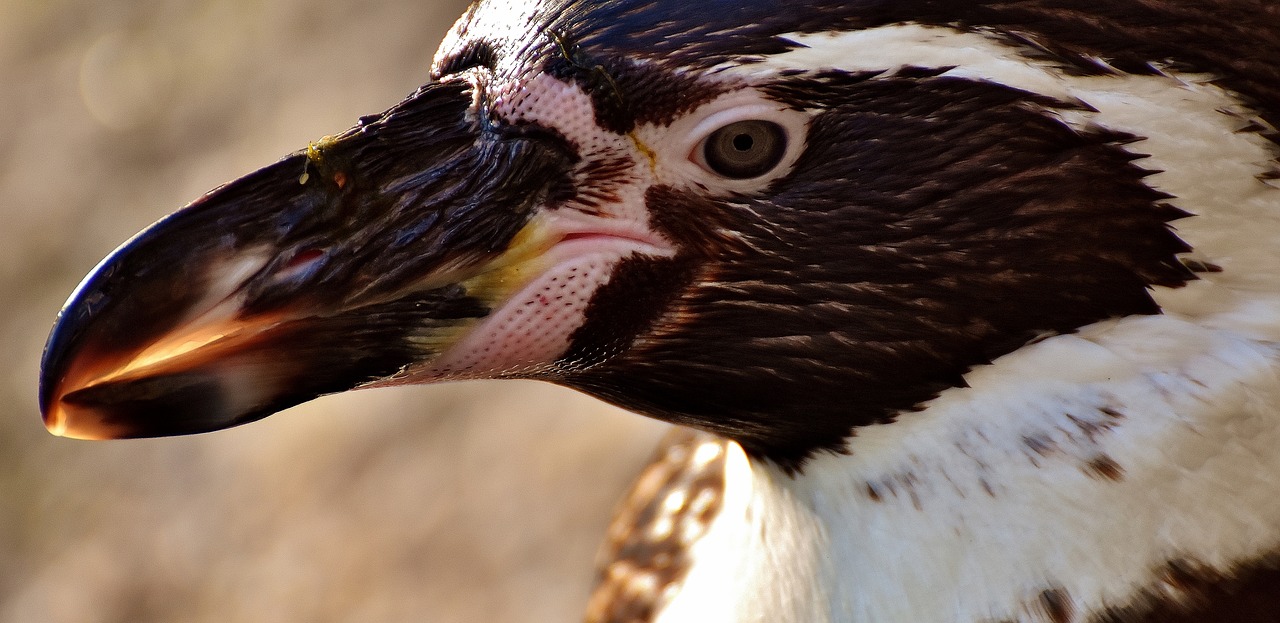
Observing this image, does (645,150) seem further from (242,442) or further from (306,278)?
(242,442)

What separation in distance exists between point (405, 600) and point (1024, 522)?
170cm

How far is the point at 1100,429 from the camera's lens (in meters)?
1.10

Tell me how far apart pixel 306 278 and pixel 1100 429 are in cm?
68

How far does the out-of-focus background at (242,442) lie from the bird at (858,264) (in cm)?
140

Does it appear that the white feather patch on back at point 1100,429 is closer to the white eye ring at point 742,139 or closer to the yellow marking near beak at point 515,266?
the white eye ring at point 742,139

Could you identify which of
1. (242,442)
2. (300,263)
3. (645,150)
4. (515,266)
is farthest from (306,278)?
(242,442)

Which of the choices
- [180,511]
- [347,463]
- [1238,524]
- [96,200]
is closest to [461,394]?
[347,463]

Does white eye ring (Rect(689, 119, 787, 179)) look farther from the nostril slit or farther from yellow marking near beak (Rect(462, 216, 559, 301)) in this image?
the nostril slit

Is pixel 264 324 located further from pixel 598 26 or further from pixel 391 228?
pixel 598 26

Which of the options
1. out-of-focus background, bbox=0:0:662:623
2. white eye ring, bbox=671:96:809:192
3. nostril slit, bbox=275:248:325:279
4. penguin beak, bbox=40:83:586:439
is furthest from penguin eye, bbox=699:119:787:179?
out-of-focus background, bbox=0:0:662:623

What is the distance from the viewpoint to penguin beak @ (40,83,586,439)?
40.9 inches

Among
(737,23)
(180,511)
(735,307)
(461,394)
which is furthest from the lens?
(180,511)

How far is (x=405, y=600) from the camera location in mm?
2566

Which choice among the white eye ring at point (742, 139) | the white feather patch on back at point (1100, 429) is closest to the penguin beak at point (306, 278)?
the white eye ring at point (742, 139)
